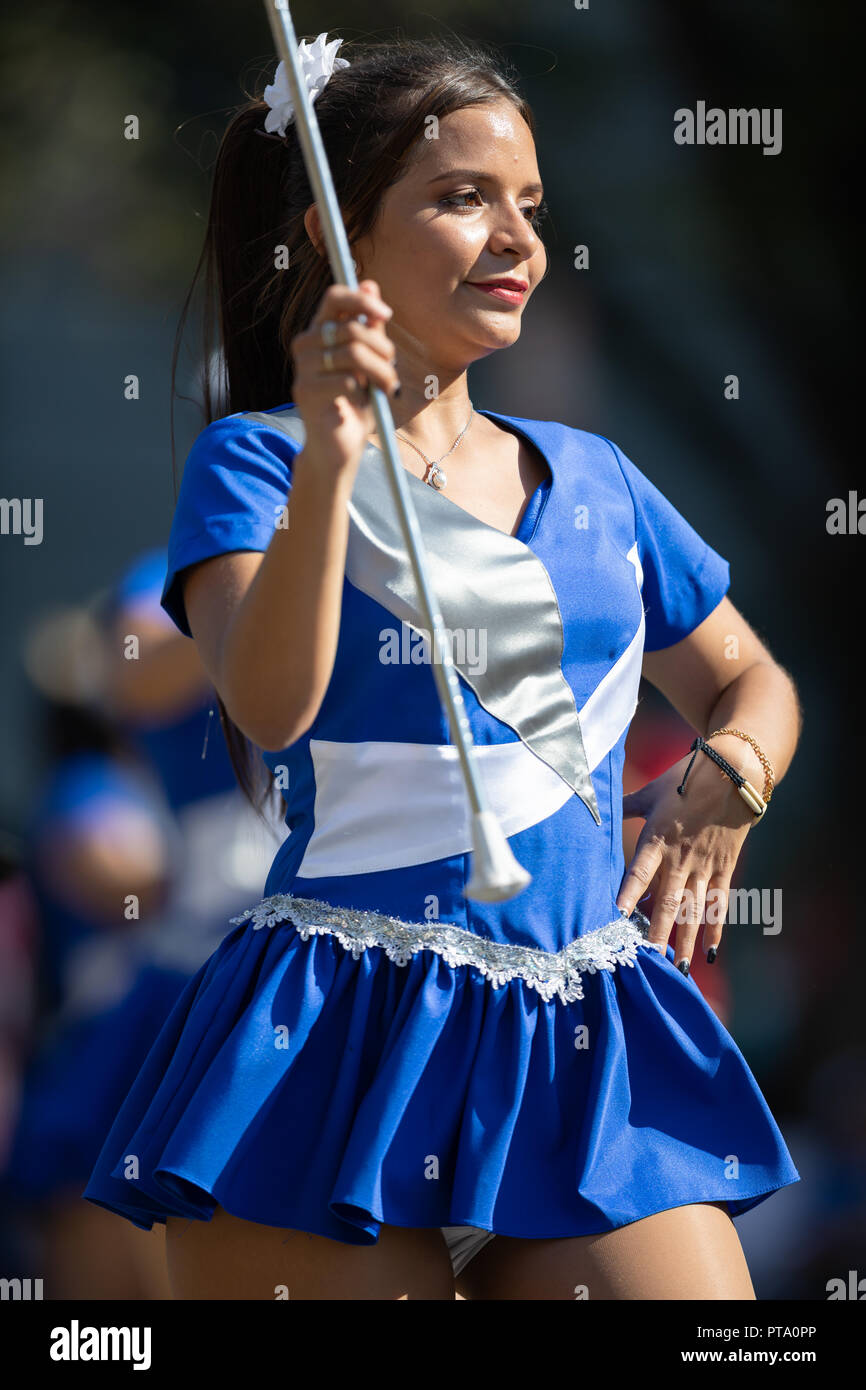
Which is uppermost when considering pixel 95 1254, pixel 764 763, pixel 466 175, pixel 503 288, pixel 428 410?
pixel 466 175

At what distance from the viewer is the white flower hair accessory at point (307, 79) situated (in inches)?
71.2

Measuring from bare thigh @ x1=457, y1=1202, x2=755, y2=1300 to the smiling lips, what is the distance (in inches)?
36.9

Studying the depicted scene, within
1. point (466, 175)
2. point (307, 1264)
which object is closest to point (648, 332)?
point (466, 175)

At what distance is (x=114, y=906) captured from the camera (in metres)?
2.64

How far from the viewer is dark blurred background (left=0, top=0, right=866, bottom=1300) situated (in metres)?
2.74

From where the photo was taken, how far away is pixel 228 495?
4.80 ft

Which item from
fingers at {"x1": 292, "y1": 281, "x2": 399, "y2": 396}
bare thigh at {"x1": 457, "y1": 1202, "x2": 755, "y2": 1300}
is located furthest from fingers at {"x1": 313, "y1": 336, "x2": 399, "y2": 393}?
bare thigh at {"x1": 457, "y1": 1202, "x2": 755, "y2": 1300}

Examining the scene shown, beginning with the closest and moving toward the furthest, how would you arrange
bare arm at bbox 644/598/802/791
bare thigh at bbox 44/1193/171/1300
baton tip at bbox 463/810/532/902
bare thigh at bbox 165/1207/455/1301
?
baton tip at bbox 463/810/532/902, bare thigh at bbox 165/1207/455/1301, bare arm at bbox 644/598/802/791, bare thigh at bbox 44/1193/171/1300

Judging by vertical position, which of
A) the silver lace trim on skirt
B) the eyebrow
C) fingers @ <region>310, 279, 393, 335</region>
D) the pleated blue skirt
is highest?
the eyebrow

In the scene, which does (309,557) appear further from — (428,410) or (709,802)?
(709,802)

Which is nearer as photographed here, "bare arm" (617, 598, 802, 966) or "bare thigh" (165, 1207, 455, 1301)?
"bare thigh" (165, 1207, 455, 1301)

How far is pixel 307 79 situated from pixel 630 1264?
1337 mm

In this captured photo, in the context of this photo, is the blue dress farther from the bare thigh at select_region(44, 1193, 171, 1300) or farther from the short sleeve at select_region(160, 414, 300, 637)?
the bare thigh at select_region(44, 1193, 171, 1300)
